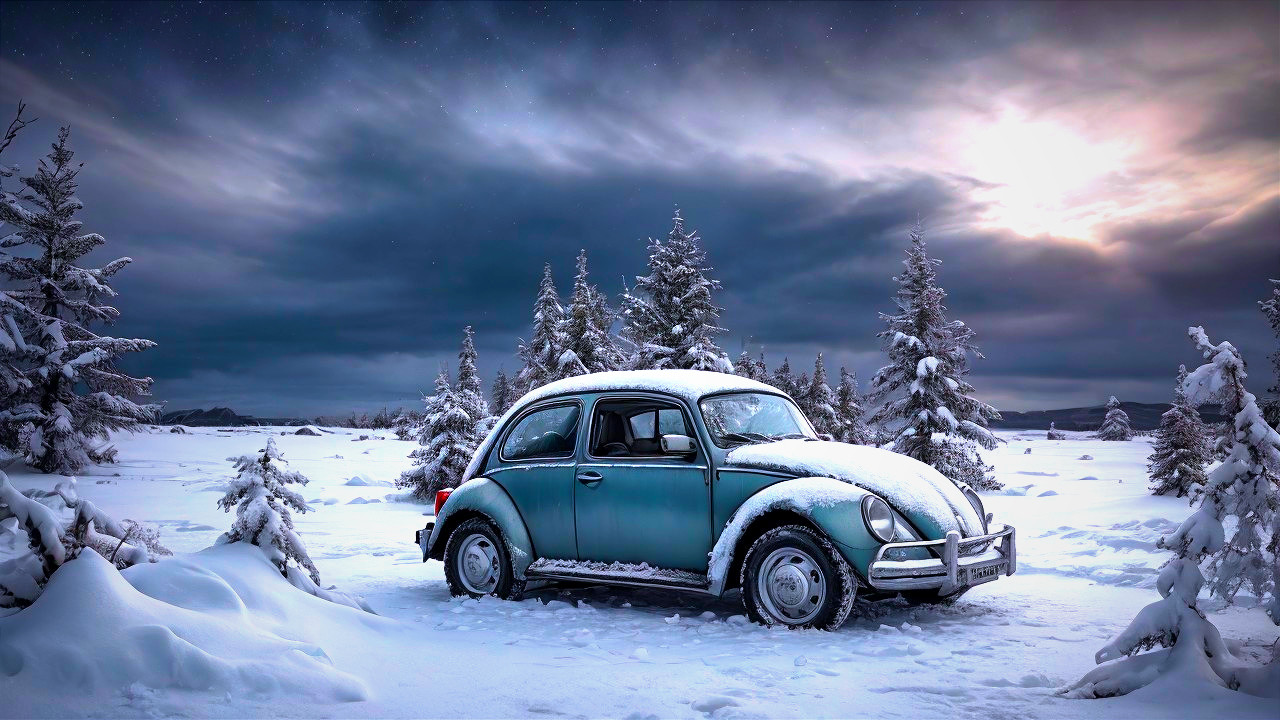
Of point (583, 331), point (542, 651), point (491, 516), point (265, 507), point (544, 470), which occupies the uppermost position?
point (583, 331)

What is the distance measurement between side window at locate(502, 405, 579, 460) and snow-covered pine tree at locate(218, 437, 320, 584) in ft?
7.98

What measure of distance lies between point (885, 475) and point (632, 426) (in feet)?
8.10

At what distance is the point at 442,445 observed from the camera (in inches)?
851

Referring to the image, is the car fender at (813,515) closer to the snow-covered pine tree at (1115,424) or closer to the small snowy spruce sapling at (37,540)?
the small snowy spruce sapling at (37,540)

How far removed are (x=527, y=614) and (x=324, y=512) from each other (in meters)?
11.6

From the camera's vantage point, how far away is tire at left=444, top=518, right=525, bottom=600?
7695 mm

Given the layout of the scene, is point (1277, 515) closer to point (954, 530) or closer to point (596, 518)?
point (954, 530)

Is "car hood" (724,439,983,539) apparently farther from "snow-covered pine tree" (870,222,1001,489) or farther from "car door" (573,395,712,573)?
"snow-covered pine tree" (870,222,1001,489)

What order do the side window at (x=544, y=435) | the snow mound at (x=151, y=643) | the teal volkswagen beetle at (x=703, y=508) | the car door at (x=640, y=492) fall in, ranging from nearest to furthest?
1. the snow mound at (x=151, y=643)
2. the teal volkswagen beetle at (x=703, y=508)
3. the car door at (x=640, y=492)
4. the side window at (x=544, y=435)

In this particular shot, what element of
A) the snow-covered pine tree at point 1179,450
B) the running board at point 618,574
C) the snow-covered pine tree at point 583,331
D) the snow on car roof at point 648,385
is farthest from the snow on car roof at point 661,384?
the snow-covered pine tree at point 583,331

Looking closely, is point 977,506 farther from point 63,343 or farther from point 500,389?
point 500,389

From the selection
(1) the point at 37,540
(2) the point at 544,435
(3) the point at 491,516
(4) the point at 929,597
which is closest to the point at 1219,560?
(4) the point at 929,597

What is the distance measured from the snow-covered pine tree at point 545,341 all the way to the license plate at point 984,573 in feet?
82.1

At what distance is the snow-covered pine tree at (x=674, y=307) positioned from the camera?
25.6 m
